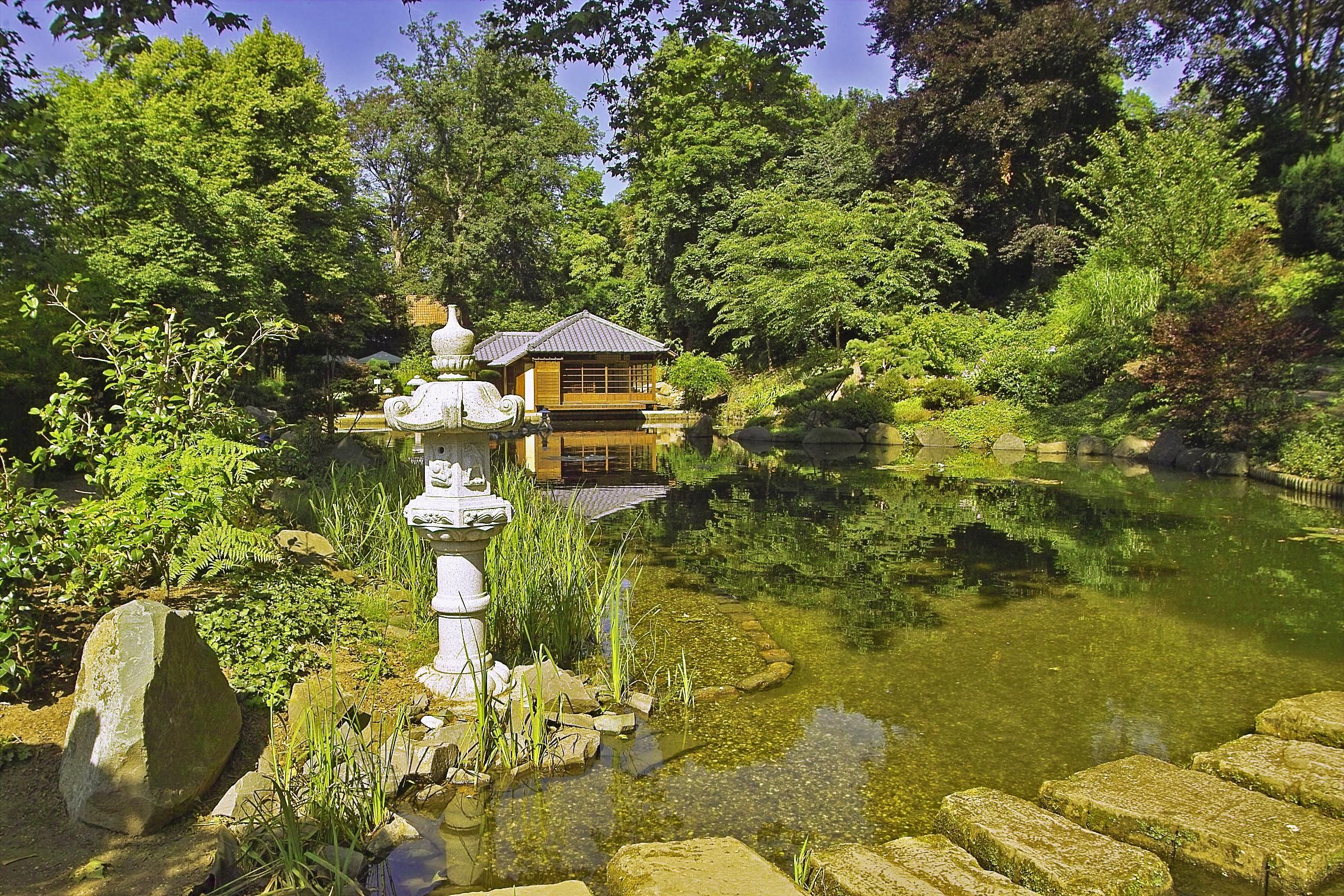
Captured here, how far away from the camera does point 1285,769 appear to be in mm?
3258

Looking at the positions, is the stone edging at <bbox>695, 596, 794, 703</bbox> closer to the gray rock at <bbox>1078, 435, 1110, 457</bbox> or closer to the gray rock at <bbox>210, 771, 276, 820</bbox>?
the gray rock at <bbox>210, 771, 276, 820</bbox>

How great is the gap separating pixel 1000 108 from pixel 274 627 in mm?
21457

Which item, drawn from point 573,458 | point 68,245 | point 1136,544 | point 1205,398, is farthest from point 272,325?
point 1205,398

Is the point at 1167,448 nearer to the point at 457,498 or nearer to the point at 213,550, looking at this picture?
the point at 457,498

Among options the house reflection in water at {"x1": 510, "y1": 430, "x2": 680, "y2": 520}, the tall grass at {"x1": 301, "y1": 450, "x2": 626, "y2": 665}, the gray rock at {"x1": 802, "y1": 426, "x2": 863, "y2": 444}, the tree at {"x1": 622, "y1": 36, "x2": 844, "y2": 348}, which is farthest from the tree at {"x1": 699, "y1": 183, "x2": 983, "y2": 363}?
the tall grass at {"x1": 301, "y1": 450, "x2": 626, "y2": 665}

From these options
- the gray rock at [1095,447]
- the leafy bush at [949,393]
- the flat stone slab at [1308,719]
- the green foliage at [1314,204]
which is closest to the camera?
the flat stone slab at [1308,719]

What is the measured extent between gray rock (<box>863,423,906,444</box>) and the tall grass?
13.3m

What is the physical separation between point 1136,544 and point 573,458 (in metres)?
10.8

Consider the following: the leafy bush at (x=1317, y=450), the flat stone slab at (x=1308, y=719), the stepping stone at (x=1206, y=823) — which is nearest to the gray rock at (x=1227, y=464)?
the leafy bush at (x=1317, y=450)

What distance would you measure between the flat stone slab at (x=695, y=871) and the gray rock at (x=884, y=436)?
16.6 meters

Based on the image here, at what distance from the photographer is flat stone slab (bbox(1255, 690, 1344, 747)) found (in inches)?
140

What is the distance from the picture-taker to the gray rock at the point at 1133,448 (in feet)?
49.3

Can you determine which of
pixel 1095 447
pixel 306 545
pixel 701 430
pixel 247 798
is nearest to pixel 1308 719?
pixel 247 798

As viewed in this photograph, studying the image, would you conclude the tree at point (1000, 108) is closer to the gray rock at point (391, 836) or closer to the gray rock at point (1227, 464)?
the gray rock at point (1227, 464)
